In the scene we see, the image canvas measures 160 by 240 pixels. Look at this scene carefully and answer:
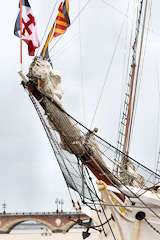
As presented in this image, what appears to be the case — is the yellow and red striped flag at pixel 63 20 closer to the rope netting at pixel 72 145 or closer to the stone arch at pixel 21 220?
the rope netting at pixel 72 145

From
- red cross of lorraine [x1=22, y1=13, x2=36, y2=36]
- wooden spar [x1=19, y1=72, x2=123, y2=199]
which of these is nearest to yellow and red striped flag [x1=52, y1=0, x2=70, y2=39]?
red cross of lorraine [x1=22, y1=13, x2=36, y2=36]

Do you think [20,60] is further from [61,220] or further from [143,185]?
[61,220]

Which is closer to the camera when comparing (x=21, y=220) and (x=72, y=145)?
(x=72, y=145)

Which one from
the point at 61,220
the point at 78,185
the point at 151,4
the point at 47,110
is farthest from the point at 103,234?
the point at 61,220

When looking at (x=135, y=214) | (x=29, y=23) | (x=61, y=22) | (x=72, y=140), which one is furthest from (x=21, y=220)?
(x=29, y=23)

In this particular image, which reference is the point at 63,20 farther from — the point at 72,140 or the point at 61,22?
the point at 72,140

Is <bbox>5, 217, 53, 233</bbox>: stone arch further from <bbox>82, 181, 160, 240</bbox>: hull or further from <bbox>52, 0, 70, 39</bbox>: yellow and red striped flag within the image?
<bbox>52, 0, 70, 39</bbox>: yellow and red striped flag

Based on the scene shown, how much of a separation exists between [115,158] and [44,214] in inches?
1764

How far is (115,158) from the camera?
34.2ft

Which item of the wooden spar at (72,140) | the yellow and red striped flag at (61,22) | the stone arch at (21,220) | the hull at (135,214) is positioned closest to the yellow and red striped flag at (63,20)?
the yellow and red striped flag at (61,22)

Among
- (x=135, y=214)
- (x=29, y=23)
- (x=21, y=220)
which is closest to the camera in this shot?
(x=29, y=23)

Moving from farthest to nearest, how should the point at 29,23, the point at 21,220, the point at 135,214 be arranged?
the point at 21,220
the point at 135,214
the point at 29,23

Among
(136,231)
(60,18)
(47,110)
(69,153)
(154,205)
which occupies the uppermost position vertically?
(60,18)

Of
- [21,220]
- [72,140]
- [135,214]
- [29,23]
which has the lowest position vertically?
[135,214]
